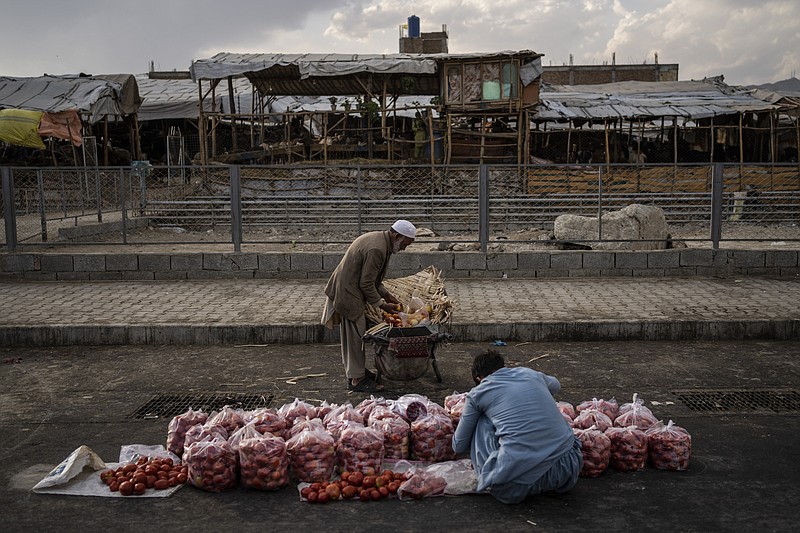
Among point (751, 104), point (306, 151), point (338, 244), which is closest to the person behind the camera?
point (338, 244)

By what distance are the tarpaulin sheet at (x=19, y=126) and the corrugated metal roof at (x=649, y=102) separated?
14.9 meters

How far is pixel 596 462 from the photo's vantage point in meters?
4.84

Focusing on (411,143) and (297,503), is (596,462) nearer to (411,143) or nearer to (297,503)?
(297,503)

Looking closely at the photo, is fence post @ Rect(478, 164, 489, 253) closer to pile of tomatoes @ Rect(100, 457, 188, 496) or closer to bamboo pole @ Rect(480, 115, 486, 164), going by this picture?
pile of tomatoes @ Rect(100, 457, 188, 496)

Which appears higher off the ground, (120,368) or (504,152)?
(504,152)

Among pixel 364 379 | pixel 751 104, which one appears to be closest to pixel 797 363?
pixel 364 379

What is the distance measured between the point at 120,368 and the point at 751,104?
23.1 m

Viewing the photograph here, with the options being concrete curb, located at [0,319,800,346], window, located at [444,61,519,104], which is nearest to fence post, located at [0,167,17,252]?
concrete curb, located at [0,319,800,346]

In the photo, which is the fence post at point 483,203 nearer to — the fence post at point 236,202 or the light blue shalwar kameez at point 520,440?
the fence post at point 236,202

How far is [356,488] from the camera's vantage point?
181 inches

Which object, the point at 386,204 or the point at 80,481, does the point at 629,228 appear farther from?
the point at 80,481

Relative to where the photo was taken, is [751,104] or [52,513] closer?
[52,513]

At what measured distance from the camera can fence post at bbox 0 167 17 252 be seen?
11992mm

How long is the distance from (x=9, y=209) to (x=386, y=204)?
698cm
